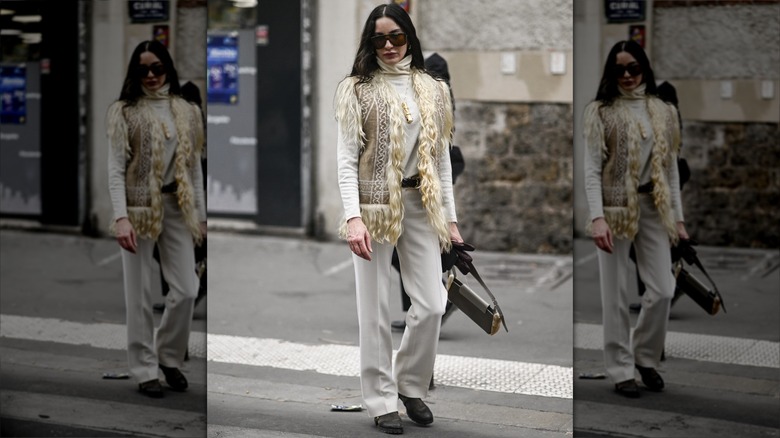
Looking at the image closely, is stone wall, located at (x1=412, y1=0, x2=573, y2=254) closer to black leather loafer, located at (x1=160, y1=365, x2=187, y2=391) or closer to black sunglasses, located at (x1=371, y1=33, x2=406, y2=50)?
black sunglasses, located at (x1=371, y1=33, x2=406, y2=50)

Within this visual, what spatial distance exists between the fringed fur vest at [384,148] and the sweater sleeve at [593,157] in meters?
1.47

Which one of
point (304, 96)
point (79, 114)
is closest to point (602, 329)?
point (79, 114)

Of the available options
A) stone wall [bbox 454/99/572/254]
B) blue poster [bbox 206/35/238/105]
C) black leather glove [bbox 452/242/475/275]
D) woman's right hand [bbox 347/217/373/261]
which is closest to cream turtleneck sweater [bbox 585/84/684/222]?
woman's right hand [bbox 347/217/373/261]

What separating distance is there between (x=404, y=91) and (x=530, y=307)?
3.72 metres

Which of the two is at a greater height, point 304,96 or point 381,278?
point 304,96

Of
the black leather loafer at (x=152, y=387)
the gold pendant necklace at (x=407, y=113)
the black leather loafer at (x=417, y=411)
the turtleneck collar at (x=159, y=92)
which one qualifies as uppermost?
the turtleneck collar at (x=159, y=92)

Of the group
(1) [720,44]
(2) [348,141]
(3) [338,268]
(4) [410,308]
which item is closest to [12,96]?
(2) [348,141]

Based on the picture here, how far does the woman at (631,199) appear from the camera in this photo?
3502 millimetres

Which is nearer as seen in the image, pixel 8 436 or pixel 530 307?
pixel 8 436

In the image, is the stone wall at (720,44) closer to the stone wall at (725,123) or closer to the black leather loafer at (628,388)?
the stone wall at (725,123)

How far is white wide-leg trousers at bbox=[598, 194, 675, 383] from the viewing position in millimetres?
3557

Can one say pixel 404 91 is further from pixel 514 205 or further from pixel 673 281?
pixel 514 205

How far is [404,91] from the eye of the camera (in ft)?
16.4

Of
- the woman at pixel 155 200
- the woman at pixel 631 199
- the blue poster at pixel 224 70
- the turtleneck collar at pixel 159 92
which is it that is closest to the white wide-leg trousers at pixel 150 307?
the woman at pixel 155 200
